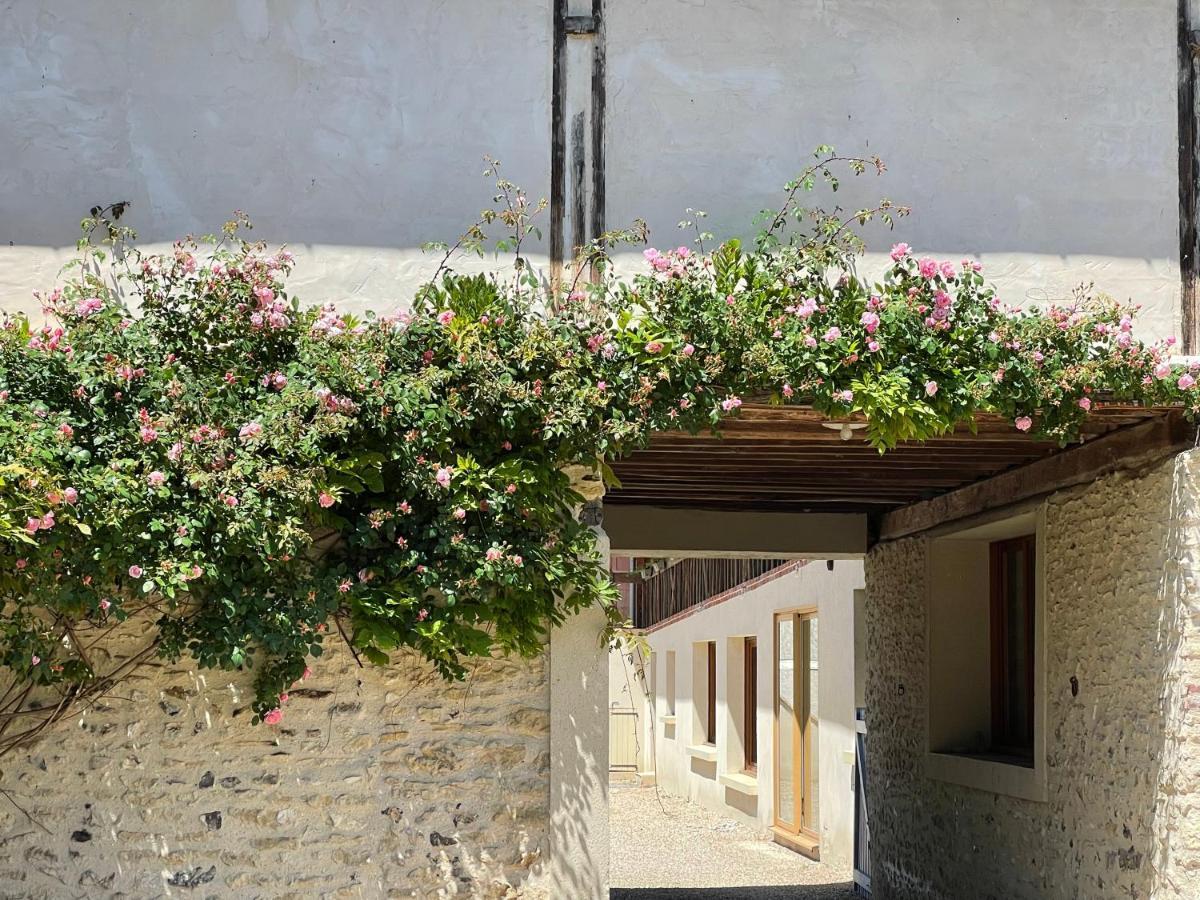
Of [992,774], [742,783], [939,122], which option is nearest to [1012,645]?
[992,774]

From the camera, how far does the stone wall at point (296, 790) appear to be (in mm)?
5316

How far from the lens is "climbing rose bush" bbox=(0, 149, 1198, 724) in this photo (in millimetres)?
4918

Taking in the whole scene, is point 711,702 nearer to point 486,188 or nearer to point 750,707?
point 750,707

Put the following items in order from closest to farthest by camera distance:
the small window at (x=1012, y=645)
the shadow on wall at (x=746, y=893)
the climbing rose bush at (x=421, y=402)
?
the climbing rose bush at (x=421, y=402), the small window at (x=1012, y=645), the shadow on wall at (x=746, y=893)

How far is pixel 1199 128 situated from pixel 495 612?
3.46 m

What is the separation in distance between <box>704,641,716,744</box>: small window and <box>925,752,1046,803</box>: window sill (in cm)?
881

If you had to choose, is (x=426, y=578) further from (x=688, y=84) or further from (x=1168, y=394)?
(x=1168, y=394)

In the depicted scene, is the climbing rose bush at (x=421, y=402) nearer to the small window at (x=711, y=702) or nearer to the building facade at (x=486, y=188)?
the building facade at (x=486, y=188)

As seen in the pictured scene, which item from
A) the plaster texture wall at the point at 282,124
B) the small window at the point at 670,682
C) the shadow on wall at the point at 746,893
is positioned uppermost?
the plaster texture wall at the point at 282,124

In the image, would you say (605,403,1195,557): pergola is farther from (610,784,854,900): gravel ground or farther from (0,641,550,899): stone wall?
(610,784,854,900): gravel ground

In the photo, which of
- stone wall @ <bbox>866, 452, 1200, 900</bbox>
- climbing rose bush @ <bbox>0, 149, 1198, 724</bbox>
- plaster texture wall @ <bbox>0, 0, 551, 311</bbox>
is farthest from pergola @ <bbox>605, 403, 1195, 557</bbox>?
plaster texture wall @ <bbox>0, 0, 551, 311</bbox>

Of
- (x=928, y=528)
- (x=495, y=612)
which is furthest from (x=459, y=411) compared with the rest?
(x=928, y=528)

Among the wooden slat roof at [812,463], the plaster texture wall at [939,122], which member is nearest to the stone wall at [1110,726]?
the wooden slat roof at [812,463]

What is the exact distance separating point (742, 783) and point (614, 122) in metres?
10.8
